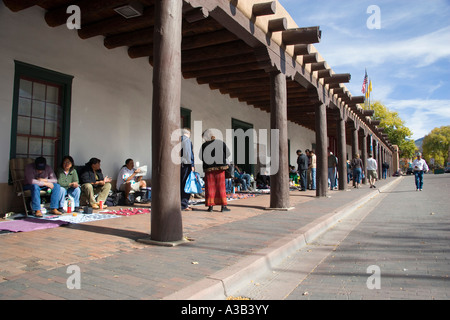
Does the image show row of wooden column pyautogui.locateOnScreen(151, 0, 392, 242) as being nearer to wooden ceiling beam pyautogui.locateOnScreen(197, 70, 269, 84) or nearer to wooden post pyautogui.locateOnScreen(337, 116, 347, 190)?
wooden ceiling beam pyautogui.locateOnScreen(197, 70, 269, 84)

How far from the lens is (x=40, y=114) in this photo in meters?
7.18

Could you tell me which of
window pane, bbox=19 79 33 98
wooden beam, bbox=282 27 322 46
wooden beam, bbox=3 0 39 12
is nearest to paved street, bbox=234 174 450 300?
wooden beam, bbox=282 27 322 46

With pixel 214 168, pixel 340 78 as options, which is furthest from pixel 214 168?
pixel 340 78

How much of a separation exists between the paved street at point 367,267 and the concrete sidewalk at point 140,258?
237 mm

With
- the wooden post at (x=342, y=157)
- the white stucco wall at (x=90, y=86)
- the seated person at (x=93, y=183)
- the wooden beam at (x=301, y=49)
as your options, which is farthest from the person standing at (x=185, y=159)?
the wooden post at (x=342, y=157)

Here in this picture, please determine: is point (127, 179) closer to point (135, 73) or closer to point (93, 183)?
point (93, 183)

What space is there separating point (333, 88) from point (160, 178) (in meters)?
9.60

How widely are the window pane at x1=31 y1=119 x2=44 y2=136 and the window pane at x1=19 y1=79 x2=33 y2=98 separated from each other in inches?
21.1

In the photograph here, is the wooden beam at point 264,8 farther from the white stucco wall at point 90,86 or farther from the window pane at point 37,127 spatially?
the window pane at point 37,127

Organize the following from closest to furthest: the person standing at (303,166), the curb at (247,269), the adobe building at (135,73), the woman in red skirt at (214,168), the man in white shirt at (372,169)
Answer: the curb at (247,269) → the adobe building at (135,73) → the woman in red skirt at (214,168) → the person standing at (303,166) → the man in white shirt at (372,169)

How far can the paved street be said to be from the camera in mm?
2916

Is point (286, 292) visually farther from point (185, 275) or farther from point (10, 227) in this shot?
point (10, 227)

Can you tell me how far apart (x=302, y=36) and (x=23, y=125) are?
637 cm

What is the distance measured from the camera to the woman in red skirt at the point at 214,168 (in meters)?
7.02
